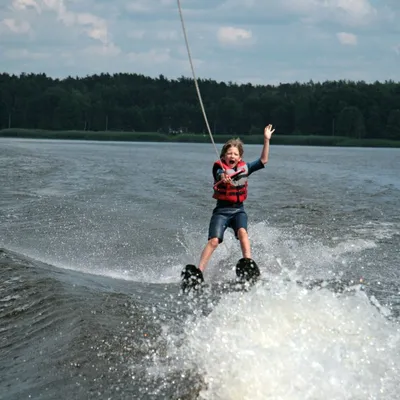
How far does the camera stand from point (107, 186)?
70.1 feet

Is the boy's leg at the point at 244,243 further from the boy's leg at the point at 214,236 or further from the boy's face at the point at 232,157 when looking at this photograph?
the boy's face at the point at 232,157

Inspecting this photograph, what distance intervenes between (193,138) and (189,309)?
11465 centimetres

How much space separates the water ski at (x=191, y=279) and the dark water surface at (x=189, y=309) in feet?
0.41

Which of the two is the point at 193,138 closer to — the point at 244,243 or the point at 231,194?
the point at 231,194

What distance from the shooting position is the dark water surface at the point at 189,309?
4.79 m

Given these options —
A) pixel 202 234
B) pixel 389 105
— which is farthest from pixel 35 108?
pixel 202 234

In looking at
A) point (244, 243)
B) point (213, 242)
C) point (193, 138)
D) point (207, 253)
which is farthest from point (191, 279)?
point (193, 138)

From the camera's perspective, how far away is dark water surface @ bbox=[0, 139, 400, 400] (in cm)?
479

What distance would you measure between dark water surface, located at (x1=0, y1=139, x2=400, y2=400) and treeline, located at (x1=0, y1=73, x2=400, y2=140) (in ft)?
358

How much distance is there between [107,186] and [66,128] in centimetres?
12334

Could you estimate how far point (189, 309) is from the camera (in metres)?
6.77

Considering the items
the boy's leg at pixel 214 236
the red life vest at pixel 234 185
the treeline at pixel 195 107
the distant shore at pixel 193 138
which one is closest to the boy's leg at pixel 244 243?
the boy's leg at pixel 214 236

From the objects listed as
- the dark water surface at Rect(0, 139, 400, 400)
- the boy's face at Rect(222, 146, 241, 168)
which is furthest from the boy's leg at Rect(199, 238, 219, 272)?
the boy's face at Rect(222, 146, 241, 168)

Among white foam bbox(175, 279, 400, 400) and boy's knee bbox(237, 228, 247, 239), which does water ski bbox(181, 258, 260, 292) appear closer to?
boy's knee bbox(237, 228, 247, 239)
